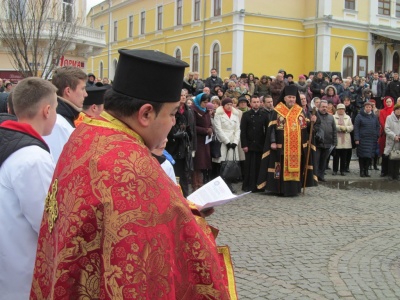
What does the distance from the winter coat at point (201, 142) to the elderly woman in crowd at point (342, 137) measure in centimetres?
443

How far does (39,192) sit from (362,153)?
12.3 meters

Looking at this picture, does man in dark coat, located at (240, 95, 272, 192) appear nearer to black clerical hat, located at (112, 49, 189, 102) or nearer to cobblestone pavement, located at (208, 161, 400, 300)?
cobblestone pavement, located at (208, 161, 400, 300)

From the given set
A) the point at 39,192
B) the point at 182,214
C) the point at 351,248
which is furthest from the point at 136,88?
the point at 351,248

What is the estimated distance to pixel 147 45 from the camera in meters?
46.8

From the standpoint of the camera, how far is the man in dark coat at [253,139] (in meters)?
11.4

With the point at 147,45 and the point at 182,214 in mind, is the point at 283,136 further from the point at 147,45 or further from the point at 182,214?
the point at 147,45

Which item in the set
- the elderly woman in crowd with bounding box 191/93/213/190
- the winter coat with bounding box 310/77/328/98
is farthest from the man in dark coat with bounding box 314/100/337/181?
the winter coat with bounding box 310/77/328/98

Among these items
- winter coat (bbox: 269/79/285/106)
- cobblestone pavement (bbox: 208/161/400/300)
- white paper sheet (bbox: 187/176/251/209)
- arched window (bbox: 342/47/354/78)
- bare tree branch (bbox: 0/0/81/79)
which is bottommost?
cobblestone pavement (bbox: 208/161/400/300)

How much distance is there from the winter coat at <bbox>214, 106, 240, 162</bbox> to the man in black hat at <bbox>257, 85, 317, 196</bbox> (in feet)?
2.31

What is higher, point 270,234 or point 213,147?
point 213,147

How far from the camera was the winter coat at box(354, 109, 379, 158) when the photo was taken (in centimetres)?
1383

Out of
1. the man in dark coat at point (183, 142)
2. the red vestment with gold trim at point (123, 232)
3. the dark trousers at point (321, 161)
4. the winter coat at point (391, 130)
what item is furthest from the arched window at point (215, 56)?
the red vestment with gold trim at point (123, 232)

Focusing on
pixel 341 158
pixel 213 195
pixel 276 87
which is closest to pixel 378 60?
pixel 276 87

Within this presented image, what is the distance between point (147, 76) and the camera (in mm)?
1985
